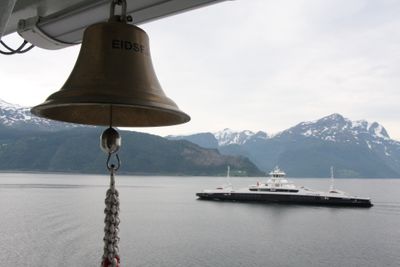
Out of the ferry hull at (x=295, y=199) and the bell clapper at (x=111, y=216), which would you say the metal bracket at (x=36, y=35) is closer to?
the bell clapper at (x=111, y=216)

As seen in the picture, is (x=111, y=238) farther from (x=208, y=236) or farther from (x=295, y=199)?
(x=295, y=199)

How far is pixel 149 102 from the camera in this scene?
220 centimetres

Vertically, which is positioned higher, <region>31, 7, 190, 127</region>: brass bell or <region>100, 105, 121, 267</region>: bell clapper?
<region>31, 7, 190, 127</region>: brass bell

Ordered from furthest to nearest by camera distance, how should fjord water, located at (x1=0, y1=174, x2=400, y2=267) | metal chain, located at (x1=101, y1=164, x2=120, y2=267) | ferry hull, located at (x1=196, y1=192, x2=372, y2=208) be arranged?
ferry hull, located at (x1=196, y1=192, x2=372, y2=208) → fjord water, located at (x1=0, y1=174, x2=400, y2=267) → metal chain, located at (x1=101, y1=164, x2=120, y2=267)

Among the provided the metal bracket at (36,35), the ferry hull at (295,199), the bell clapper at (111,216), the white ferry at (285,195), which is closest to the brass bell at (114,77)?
the bell clapper at (111,216)

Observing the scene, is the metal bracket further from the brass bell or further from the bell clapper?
Result: the bell clapper

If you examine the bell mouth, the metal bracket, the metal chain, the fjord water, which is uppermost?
the metal bracket

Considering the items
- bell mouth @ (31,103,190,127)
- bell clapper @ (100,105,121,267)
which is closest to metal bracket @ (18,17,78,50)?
bell mouth @ (31,103,190,127)

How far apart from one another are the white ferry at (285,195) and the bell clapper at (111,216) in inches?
2984

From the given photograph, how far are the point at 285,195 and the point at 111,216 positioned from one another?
7851 centimetres

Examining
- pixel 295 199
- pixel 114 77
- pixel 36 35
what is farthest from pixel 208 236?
pixel 114 77

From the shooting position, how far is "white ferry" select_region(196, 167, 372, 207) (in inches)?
3007

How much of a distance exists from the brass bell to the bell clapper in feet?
0.60

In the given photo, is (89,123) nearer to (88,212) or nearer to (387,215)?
(88,212)
